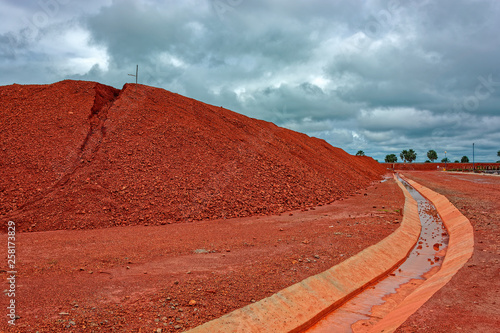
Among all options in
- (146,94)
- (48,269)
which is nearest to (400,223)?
(48,269)

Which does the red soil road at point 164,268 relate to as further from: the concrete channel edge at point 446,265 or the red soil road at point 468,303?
the red soil road at point 468,303

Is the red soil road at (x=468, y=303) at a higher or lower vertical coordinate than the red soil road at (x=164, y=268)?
lower

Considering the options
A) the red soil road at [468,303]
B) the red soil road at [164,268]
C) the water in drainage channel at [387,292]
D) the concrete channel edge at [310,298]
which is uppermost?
the red soil road at [164,268]

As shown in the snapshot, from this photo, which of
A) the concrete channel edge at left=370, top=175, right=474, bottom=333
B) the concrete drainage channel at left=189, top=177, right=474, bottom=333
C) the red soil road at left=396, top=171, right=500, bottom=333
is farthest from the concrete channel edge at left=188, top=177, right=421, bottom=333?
the red soil road at left=396, top=171, right=500, bottom=333

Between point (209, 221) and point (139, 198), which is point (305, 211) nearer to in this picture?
point (209, 221)

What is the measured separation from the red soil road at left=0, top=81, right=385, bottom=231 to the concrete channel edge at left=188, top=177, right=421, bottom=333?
262 inches

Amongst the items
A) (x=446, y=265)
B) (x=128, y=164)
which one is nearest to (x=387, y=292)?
(x=446, y=265)

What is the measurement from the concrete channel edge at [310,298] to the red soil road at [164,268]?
25 centimetres

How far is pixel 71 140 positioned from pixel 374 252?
14.2 metres

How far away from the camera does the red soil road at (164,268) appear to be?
4941 millimetres

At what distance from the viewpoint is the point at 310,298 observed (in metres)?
6.23

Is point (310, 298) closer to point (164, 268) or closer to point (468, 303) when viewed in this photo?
point (468, 303)

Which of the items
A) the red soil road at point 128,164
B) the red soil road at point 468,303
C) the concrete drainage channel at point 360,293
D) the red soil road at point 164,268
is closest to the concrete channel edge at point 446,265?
the concrete drainage channel at point 360,293

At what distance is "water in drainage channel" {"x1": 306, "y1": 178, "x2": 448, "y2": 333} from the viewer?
586 cm
